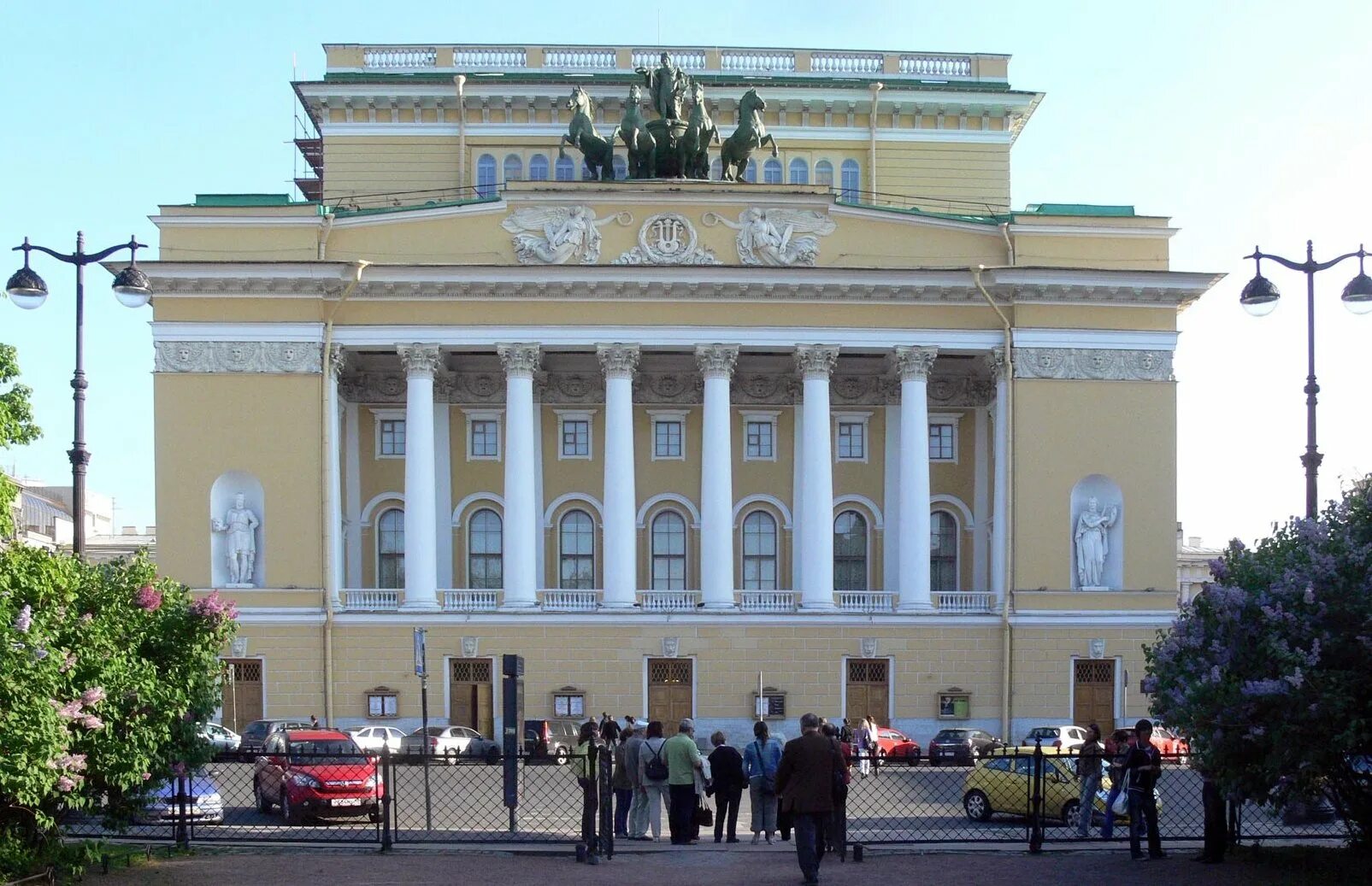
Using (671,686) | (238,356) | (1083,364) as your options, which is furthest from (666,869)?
(1083,364)

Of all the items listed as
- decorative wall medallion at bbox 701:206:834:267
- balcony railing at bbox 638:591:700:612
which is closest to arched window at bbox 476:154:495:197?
decorative wall medallion at bbox 701:206:834:267

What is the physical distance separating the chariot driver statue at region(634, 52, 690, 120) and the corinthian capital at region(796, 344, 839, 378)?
272 inches

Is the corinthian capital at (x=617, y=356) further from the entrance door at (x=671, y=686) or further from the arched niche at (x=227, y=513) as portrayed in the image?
the arched niche at (x=227, y=513)

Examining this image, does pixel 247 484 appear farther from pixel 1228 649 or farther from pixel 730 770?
pixel 1228 649

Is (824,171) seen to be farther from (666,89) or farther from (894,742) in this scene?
(894,742)

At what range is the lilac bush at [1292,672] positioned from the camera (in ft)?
50.8

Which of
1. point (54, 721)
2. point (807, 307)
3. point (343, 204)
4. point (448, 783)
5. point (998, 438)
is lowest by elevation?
point (448, 783)

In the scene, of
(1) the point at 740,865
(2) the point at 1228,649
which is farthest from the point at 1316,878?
(1) the point at 740,865

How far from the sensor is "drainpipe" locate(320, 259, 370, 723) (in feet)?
129

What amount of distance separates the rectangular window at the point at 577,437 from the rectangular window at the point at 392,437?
4335 mm

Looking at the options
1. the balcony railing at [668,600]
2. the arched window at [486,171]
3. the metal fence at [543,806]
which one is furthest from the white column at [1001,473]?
the arched window at [486,171]

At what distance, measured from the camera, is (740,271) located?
40.0 metres

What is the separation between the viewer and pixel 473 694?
4006cm

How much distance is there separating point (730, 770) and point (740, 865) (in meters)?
2.50
